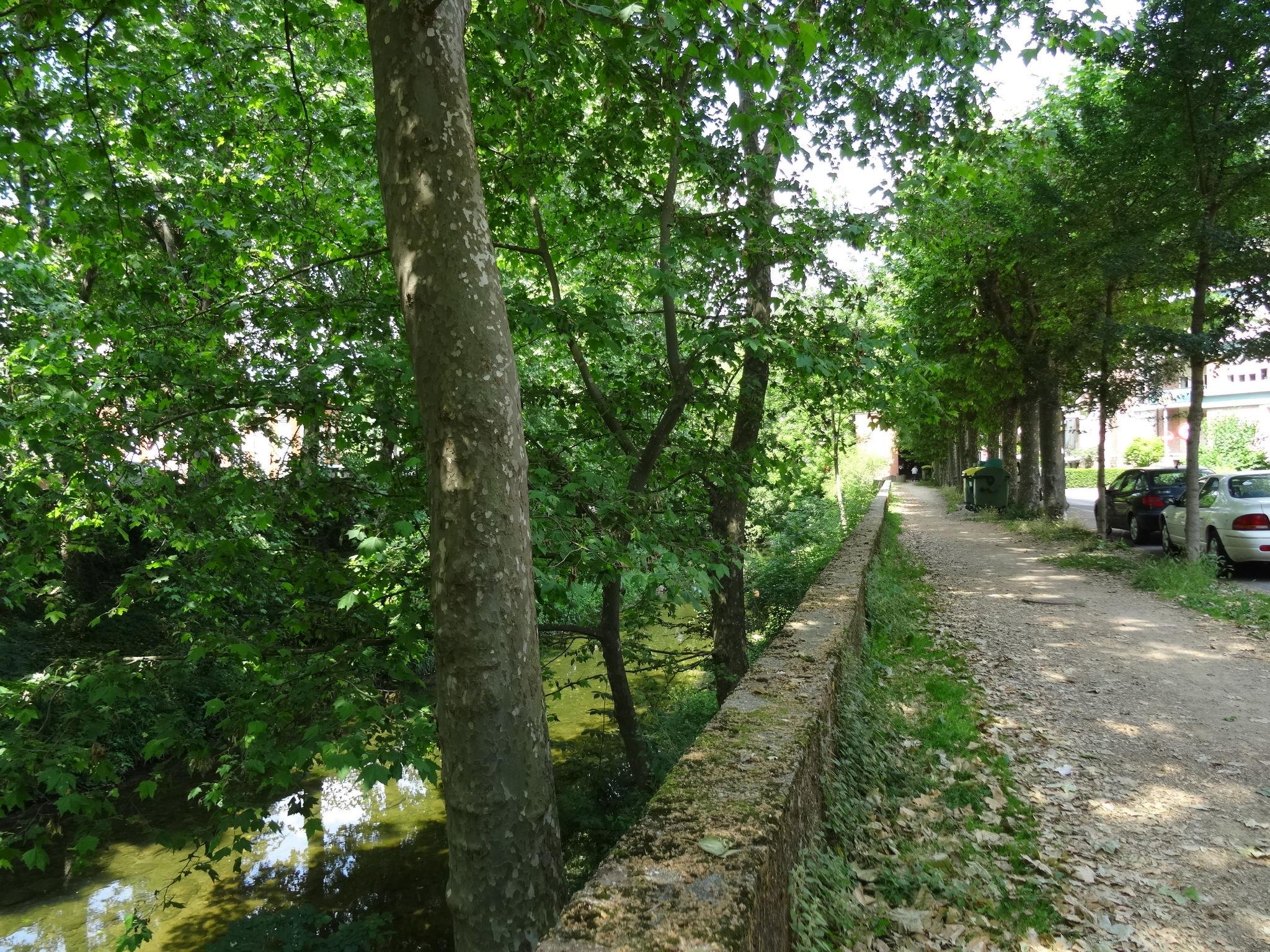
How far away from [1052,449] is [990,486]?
612 cm

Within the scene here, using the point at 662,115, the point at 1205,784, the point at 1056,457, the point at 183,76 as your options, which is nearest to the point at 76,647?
the point at 183,76

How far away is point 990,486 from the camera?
24.5 m

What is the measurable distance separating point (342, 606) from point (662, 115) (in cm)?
386

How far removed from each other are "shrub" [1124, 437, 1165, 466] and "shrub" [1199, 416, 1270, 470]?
2.47 meters

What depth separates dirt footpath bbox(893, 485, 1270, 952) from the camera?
335cm

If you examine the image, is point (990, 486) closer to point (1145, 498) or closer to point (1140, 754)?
point (1145, 498)

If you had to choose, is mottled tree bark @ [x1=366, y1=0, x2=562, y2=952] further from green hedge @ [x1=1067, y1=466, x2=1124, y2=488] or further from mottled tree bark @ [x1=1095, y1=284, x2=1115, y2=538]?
green hedge @ [x1=1067, y1=466, x2=1124, y2=488]

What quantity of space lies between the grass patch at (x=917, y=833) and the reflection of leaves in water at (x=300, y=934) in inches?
172

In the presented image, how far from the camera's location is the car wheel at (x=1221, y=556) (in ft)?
37.9

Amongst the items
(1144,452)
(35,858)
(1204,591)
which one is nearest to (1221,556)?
(1204,591)

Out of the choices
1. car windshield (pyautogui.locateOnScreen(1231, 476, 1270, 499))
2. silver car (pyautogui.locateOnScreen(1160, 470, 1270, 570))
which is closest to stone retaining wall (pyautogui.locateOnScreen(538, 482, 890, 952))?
silver car (pyautogui.locateOnScreen(1160, 470, 1270, 570))

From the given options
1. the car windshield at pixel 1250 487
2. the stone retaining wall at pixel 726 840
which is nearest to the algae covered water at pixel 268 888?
the stone retaining wall at pixel 726 840

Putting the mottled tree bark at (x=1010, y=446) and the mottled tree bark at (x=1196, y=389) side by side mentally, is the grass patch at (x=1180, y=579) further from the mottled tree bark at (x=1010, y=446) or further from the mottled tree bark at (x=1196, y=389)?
the mottled tree bark at (x=1010, y=446)

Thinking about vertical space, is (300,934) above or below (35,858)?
below
